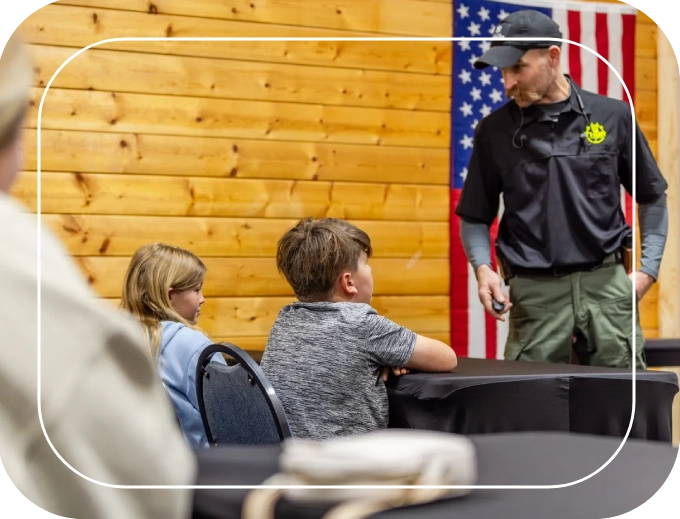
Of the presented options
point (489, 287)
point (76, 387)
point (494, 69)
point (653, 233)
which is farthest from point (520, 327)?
point (76, 387)

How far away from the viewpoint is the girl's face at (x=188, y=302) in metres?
0.91

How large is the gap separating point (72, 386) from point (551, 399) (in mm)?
569

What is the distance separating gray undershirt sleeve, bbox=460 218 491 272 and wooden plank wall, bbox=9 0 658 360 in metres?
0.02

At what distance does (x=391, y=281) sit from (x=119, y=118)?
33 cm

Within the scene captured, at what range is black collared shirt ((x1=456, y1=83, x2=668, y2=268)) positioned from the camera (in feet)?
2.46

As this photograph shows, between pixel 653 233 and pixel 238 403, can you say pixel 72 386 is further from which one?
pixel 653 233

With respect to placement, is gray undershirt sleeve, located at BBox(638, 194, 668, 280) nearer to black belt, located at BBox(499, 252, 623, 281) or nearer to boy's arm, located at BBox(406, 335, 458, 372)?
black belt, located at BBox(499, 252, 623, 281)

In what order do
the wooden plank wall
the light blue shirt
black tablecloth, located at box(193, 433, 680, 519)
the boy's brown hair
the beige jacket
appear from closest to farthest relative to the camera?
1. the beige jacket
2. black tablecloth, located at box(193, 433, 680, 519)
3. the wooden plank wall
4. the boy's brown hair
5. the light blue shirt

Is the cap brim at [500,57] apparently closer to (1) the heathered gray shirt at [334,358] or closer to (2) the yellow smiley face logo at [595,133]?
(2) the yellow smiley face logo at [595,133]

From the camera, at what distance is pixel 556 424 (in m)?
0.78

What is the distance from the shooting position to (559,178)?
0.75m

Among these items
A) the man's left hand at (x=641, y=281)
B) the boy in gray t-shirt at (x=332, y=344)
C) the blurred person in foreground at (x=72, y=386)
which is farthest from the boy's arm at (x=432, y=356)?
the blurred person in foreground at (x=72, y=386)

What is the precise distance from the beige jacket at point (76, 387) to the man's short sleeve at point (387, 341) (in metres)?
0.48

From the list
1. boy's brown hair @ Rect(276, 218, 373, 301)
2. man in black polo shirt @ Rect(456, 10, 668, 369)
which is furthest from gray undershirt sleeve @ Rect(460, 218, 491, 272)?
boy's brown hair @ Rect(276, 218, 373, 301)
